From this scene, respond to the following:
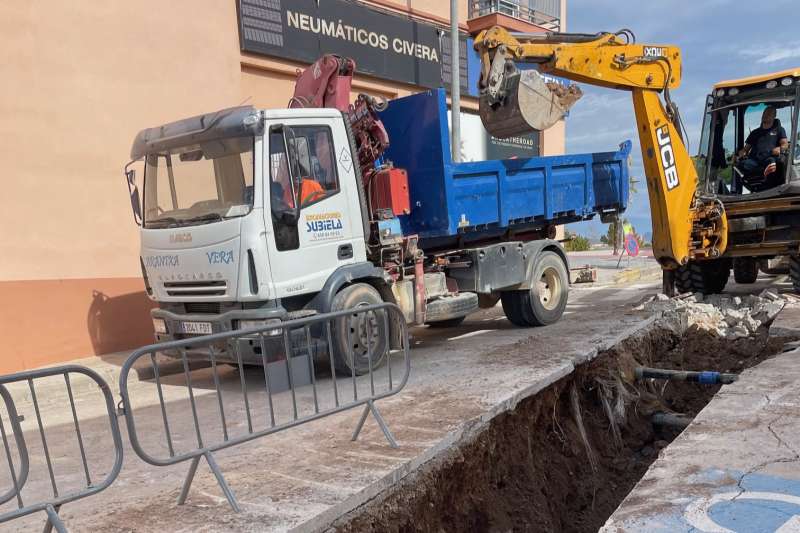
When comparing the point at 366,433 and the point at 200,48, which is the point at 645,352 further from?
the point at 200,48

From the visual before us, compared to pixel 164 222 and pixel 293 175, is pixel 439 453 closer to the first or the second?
pixel 293 175

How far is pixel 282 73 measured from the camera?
33.0ft

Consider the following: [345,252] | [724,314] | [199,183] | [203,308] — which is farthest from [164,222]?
[724,314]

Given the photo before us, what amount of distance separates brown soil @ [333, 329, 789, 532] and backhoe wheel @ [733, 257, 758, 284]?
373 cm

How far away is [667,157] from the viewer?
7.85 m

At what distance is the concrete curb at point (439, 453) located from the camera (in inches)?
121

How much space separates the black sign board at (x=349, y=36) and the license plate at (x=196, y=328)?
538 centimetres

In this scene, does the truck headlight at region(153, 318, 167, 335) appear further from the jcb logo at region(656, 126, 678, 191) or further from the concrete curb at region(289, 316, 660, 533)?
the jcb logo at region(656, 126, 678, 191)

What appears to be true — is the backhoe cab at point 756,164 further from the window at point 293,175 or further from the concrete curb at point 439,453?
the window at point 293,175

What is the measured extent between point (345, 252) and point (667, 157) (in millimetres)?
4722

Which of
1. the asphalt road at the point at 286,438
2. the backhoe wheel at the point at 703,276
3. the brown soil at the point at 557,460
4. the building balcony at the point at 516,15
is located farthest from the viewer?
the building balcony at the point at 516,15

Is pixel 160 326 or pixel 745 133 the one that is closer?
pixel 160 326

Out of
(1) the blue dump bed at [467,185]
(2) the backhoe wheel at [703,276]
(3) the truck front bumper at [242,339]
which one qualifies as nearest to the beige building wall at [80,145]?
(3) the truck front bumper at [242,339]

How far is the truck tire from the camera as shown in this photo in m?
7.82
